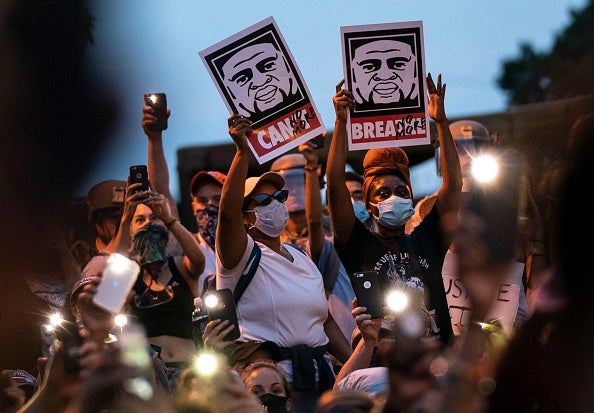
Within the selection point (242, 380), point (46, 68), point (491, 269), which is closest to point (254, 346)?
point (242, 380)

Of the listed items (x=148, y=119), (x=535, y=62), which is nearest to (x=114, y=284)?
(x=148, y=119)

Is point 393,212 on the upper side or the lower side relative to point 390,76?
lower

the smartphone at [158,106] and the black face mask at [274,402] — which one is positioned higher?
the smartphone at [158,106]

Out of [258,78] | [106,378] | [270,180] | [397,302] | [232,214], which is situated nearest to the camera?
[106,378]

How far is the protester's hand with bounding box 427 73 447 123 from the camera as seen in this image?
21.5ft

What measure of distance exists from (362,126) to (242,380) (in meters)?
1.71

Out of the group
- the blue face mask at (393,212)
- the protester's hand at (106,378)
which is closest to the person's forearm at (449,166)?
the blue face mask at (393,212)

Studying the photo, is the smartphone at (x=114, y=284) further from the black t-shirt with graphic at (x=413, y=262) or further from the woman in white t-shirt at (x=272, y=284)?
the black t-shirt with graphic at (x=413, y=262)

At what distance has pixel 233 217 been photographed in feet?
19.0

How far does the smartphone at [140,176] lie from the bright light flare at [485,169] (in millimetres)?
1765

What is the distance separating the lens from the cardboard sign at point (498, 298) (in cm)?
600

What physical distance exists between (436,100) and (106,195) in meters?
2.09

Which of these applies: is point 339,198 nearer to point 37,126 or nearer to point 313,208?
point 313,208

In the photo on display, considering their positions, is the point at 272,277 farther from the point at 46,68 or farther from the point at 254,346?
the point at 46,68
